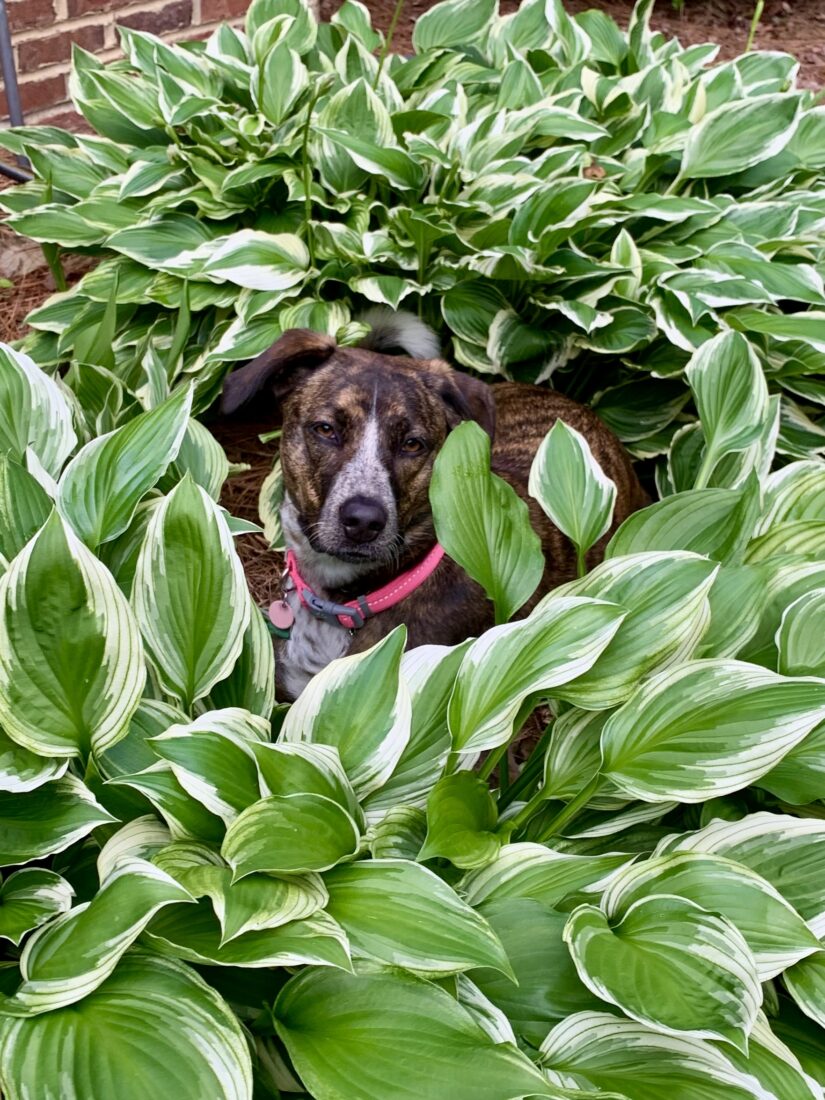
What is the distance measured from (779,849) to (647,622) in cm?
48

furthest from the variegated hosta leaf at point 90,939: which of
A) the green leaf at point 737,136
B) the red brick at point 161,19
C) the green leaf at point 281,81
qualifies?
the red brick at point 161,19

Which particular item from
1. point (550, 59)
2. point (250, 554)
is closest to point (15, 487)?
point (250, 554)

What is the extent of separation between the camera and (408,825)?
6.05 feet

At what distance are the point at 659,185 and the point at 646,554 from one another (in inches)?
116

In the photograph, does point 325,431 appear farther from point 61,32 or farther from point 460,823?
point 61,32

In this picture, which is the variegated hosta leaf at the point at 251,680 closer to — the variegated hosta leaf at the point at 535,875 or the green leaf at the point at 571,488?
the variegated hosta leaf at the point at 535,875

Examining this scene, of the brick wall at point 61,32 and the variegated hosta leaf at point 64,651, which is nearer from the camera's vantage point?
the variegated hosta leaf at point 64,651

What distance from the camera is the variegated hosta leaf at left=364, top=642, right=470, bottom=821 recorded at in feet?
6.39

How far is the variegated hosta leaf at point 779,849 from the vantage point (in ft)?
5.84

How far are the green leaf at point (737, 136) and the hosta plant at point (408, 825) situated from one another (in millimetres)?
2494

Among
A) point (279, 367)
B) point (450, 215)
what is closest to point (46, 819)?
point (279, 367)

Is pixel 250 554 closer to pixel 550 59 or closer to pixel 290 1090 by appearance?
pixel 290 1090

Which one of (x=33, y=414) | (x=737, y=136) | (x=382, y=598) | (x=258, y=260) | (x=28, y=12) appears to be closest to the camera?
(x=33, y=414)

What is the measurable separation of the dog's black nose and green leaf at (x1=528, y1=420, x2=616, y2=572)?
0.42 metres
